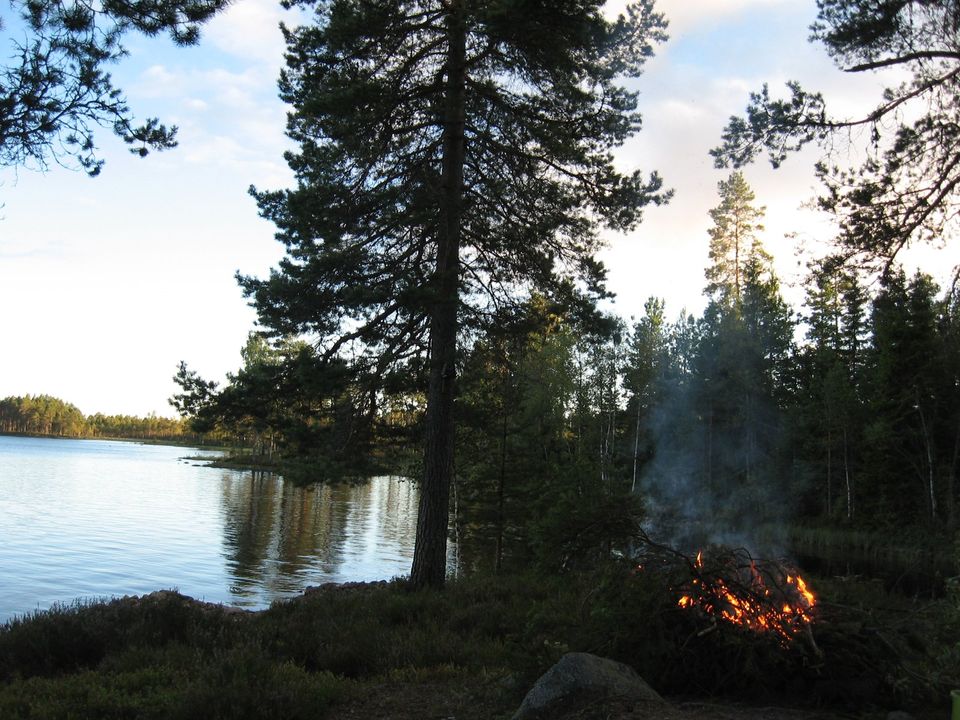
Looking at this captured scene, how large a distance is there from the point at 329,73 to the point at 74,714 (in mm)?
9544

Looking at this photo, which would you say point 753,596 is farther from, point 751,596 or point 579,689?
point 579,689

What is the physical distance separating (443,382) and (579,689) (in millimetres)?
7153

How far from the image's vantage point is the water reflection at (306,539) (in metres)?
18.1

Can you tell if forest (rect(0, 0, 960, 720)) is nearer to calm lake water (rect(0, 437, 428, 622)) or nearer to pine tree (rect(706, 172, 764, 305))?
calm lake water (rect(0, 437, 428, 622))

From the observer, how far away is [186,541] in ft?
77.4

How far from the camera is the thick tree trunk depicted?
1155cm

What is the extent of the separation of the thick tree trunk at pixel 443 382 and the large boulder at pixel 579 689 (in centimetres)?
646

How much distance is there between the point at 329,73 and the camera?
11.3m

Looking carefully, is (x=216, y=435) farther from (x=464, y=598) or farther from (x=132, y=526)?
(x=132, y=526)

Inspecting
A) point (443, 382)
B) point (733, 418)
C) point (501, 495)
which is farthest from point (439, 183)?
point (733, 418)

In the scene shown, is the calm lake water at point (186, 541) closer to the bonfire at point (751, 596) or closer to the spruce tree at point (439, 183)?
the spruce tree at point (439, 183)

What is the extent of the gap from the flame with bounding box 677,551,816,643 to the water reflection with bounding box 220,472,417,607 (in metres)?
7.31

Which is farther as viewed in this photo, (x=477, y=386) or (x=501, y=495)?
(x=501, y=495)

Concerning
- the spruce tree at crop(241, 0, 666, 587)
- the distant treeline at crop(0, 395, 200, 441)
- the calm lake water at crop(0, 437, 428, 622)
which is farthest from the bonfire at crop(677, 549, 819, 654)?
the distant treeline at crop(0, 395, 200, 441)
